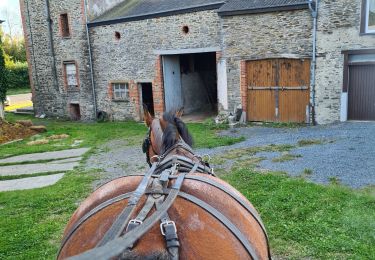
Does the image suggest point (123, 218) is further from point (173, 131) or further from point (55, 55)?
point (55, 55)

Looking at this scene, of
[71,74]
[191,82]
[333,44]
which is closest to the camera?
[333,44]

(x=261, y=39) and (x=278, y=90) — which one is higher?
(x=261, y=39)

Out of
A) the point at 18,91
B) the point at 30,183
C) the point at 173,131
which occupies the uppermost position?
the point at 173,131

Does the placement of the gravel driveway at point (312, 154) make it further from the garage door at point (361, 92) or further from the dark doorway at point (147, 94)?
the dark doorway at point (147, 94)

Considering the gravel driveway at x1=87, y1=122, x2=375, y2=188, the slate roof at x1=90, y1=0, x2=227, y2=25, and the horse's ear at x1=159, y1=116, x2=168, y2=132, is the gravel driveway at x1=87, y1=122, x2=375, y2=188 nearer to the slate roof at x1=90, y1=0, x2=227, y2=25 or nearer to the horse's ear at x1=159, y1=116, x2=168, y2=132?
the horse's ear at x1=159, y1=116, x2=168, y2=132

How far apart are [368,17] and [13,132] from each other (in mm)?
13803

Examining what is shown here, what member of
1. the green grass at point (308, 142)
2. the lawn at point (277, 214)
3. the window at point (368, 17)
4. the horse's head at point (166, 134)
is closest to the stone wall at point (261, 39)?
the window at point (368, 17)

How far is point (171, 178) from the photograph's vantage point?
2322mm

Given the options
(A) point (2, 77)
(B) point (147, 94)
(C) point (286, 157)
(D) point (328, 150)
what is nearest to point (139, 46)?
→ (B) point (147, 94)

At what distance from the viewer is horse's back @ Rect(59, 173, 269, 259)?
76.5 inches

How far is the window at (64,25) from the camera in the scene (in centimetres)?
1883

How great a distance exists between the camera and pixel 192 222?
6.67 feet

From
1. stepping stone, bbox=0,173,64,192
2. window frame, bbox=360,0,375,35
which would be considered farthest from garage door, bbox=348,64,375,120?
stepping stone, bbox=0,173,64,192

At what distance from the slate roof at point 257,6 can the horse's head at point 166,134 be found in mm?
9410
